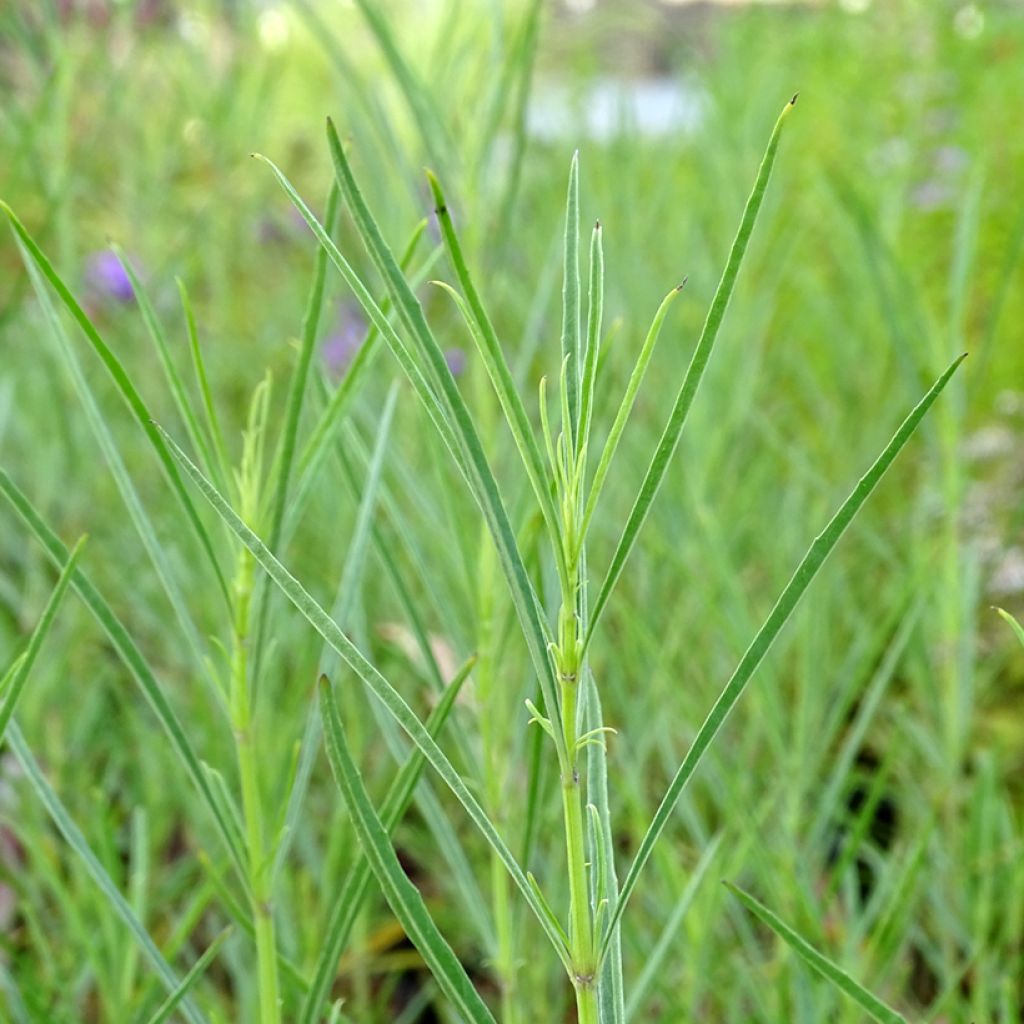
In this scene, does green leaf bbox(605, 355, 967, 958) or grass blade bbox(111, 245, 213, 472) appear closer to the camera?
green leaf bbox(605, 355, 967, 958)

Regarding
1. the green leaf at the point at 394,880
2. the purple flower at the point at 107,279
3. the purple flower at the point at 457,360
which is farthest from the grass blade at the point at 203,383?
the purple flower at the point at 457,360

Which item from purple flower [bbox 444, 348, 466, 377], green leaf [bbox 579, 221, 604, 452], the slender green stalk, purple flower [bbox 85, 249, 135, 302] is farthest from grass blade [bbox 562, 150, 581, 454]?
purple flower [bbox 444, 348, 466, 377]

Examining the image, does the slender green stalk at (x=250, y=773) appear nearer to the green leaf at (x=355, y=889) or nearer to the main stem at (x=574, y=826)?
the green leaf at (x=355, y=889)

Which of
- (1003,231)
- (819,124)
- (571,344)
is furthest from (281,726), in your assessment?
(819,124)

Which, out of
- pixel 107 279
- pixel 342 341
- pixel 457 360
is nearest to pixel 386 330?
pixel 107 279

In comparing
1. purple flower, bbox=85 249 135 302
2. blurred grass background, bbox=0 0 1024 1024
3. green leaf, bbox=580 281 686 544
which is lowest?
blurred grass background, bbox=0 0 1024 1024

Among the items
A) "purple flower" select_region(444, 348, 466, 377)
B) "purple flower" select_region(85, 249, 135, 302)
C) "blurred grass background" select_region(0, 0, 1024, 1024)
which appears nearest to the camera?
"blurred grass background" select_region(0, 0, 1024, 1024)

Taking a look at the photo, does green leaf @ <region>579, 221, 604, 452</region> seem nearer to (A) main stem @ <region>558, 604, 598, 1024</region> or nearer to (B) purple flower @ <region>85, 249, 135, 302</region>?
(A) main stem @ <region>558, 604, 598, 1024</region>
